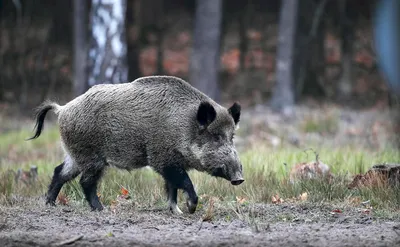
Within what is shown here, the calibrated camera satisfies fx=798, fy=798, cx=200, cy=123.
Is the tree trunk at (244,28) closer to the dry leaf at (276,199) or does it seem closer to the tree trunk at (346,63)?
the tree trunk at (346,63)

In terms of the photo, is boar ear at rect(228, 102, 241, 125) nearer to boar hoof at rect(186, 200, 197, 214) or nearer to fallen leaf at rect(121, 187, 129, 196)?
boar hoof at rect(186, 200, 197, 214)

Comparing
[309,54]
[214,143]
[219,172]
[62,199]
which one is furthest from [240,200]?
[309,54]

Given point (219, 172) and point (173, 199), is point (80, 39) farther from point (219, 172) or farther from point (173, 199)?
point (219, 172)

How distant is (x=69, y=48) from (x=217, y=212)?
16.1 meters

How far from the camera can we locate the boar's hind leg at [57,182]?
24.7 ft

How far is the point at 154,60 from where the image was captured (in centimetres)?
2212

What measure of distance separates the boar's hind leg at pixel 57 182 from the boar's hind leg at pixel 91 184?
1.06 feet

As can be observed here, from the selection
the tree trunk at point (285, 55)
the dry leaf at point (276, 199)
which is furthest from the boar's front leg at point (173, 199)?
the tree trunk at point (285, 55)

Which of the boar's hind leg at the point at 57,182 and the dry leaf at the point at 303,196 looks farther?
the boar's hind leg at the point at 57,182

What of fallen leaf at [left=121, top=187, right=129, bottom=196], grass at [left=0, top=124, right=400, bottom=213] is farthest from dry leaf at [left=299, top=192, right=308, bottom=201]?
fallen leaf at [left=121, top=187, right=129, bottom=196]

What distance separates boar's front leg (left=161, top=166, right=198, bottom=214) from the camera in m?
6.87

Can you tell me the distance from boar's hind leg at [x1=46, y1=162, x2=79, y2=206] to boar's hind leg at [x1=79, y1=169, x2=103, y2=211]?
0.32 m

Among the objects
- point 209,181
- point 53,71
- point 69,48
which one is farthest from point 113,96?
point 69,48

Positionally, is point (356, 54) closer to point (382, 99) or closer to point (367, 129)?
point (382, 99)
